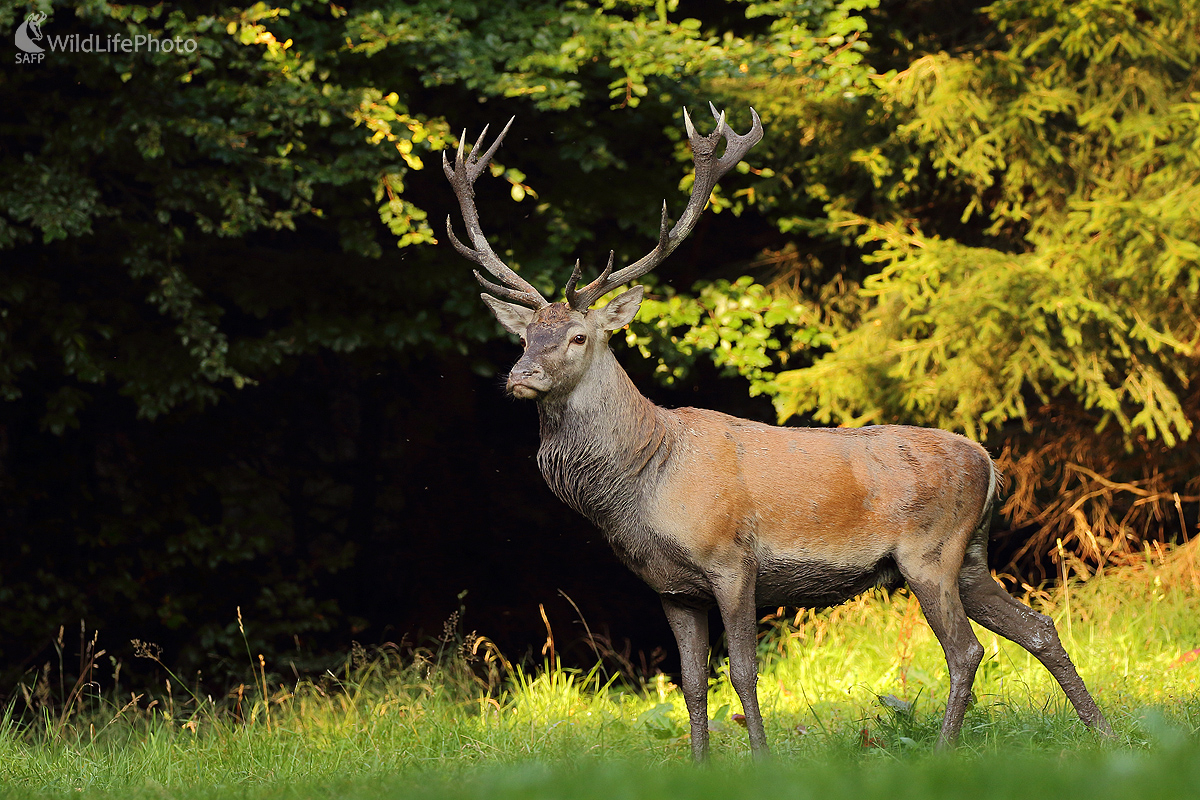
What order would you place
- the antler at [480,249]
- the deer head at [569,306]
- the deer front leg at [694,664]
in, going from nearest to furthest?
the deer head at [569,306] < the deer front leg at [694,664] < the antler at [480,249]

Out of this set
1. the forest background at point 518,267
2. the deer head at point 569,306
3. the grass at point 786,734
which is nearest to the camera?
the grass at point 786,734

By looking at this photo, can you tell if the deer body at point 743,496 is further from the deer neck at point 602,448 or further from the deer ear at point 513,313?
the deer ear at point 513,313

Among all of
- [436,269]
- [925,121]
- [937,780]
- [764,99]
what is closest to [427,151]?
[436,269]

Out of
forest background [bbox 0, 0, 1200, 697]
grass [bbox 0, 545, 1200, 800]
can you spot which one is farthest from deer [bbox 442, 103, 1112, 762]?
forest background [bbox 0, 0, 1200, 697]

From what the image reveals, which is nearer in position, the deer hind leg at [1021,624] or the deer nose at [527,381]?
the deer nose at [527,381]

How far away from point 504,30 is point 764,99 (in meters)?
1.84

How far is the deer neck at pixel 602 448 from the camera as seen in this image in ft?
15.1

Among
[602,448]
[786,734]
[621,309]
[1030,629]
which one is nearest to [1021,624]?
[1030,629]

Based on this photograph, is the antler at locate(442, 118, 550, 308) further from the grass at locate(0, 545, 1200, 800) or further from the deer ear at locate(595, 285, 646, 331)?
the grass at locate(0, 545, 1200, 800)

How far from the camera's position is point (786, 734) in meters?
5.42

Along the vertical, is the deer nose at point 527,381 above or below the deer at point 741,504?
above

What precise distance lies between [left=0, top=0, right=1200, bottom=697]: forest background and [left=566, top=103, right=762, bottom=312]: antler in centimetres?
221

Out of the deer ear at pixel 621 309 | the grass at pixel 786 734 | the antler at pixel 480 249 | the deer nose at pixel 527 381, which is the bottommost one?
the grass at pixel 786 734

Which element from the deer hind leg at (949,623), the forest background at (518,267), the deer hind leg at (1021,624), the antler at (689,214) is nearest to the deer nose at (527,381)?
the antler at (689,214)
